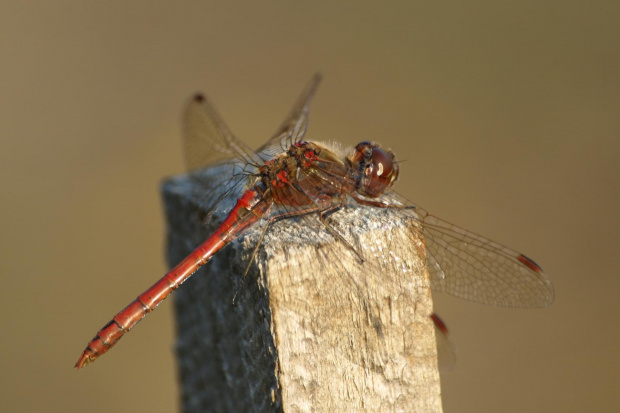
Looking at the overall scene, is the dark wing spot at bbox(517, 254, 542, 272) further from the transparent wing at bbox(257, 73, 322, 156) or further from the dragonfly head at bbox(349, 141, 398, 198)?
the transparent wing at bbox(257, 73, 322, 156)

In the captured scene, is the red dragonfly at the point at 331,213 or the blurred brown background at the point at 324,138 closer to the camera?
the red dragonfly at the point at 331,213

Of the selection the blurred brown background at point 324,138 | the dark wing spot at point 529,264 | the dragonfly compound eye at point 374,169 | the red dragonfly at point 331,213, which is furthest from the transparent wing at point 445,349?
the blurred brown background at point 324,138

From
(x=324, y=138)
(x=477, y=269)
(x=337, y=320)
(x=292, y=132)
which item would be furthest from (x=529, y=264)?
(x=324, y=138)

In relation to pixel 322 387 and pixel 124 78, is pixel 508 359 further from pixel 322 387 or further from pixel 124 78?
pixel 124 78

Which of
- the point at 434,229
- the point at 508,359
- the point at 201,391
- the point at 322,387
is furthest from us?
the point at 508,359

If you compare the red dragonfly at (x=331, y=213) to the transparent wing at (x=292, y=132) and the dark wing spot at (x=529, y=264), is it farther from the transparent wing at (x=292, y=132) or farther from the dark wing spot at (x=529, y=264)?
the transparent wing at (x=292, y=132)

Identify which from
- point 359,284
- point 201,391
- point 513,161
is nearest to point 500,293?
point 359,284
